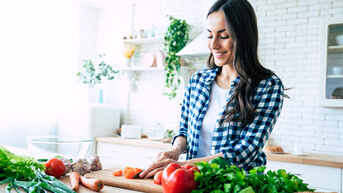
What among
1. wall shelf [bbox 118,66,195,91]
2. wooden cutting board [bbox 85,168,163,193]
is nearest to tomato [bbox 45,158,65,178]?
wooden cutting board [bbox 85,168,163,193]

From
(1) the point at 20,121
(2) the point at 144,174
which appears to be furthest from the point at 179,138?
(1) the point at 20,121

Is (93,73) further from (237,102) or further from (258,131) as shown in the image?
(258,131)

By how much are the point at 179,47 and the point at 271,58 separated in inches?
44.4

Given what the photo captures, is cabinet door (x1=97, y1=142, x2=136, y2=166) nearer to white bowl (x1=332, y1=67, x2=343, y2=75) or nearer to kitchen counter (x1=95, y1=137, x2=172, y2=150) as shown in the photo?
kitchen counter (x1=95, y1=137, x2=172, y2=150)

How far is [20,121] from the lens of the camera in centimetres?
423

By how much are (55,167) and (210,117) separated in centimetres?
81

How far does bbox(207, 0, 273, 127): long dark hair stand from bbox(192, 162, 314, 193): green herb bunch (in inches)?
22.9

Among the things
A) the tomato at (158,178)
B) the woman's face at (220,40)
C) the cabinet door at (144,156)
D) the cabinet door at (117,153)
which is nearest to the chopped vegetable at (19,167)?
the tomato at (158,178)

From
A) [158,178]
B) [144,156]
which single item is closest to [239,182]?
[158,178]

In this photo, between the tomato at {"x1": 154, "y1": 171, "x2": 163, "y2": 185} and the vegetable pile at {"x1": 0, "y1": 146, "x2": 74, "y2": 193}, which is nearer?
the vegetable pile at {"x1": 0, "y1": 146, "x2": 74, "y2": 193}

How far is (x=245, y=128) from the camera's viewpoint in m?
1.64

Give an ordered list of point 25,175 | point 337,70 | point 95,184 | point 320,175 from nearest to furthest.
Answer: point 95,184 < point 25,175 < point 320,175 < point 337,70

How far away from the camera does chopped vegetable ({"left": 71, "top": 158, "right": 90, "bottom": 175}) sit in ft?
5.07

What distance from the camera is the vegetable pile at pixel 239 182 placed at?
0.99m
